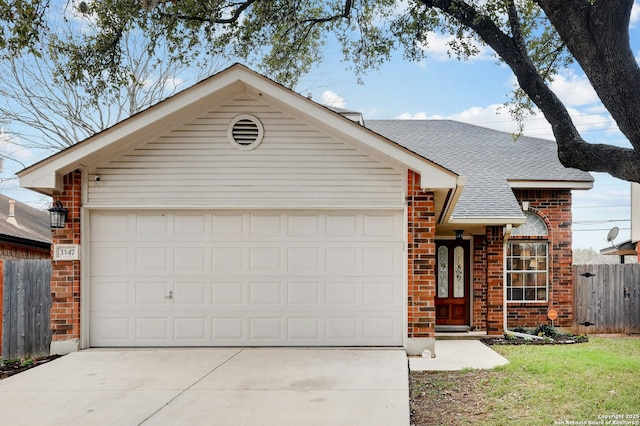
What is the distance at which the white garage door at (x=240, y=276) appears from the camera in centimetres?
884

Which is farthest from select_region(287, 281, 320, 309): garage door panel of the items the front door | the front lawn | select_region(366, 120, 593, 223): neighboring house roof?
the front door

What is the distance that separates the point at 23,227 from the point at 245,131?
11.0 meters

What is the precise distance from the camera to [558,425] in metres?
5.87

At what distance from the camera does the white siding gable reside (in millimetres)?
8781

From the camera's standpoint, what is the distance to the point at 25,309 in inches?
392

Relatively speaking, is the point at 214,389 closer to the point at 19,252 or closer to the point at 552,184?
the point at 552,184

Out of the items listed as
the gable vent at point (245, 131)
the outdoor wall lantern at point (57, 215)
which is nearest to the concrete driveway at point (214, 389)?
the outdoor wall lantern at point (57, 215)

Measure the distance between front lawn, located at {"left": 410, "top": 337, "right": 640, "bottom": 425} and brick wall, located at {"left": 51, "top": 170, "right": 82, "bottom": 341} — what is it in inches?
208

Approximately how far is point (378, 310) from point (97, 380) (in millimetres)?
4156

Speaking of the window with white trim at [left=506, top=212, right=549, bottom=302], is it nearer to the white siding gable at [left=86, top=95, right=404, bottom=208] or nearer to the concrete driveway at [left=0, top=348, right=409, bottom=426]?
the white siding gable at [left=86, top=95, right=404, bottom=208]

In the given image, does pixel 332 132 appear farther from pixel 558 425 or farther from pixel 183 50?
pixel 558 425

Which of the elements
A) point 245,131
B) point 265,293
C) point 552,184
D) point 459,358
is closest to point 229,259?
point 265,293

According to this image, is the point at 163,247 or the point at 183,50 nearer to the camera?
the point at 163,247

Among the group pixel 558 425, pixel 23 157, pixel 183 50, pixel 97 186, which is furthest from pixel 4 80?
pixel 558 425
